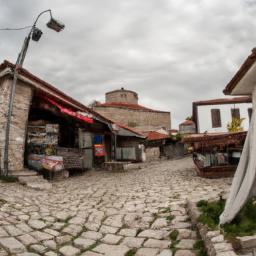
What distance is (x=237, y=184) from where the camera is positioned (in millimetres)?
4691

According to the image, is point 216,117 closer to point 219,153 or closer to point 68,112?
point 219,153

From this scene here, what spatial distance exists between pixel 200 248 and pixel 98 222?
2390 mm

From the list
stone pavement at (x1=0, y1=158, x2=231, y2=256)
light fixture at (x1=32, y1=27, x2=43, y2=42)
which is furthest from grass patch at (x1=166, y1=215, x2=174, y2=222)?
light fixture at (x1=32, y1=27, x2=43, y2=42)

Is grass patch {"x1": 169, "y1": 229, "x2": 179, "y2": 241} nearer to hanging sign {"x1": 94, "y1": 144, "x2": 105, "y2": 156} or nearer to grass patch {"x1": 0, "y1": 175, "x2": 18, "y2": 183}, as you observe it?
grass patch {"x1": 0, "y1": 175, "x2": 18, "y2": 183}

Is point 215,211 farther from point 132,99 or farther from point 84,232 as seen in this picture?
point 132,99

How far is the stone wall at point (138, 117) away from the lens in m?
40.0

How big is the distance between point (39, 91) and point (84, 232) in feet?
28.6

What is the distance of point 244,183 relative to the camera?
14.9 ft

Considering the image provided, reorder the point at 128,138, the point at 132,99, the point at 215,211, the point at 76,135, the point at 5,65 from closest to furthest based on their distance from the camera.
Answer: the point at 215,211 < the point at 5,65 < the point at 76,135 < the point at 128,138 < the point at 132,99

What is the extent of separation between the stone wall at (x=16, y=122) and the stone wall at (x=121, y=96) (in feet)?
117

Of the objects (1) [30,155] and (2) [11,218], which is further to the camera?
(1) [30,155]

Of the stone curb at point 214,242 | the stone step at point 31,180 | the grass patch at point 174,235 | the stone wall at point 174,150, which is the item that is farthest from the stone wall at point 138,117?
the stone curb at point 214,242

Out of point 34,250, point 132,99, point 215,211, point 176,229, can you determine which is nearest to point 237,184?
point 215,211

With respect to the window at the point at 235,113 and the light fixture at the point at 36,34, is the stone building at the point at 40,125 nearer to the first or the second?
the light fixture at the point at 36,34
